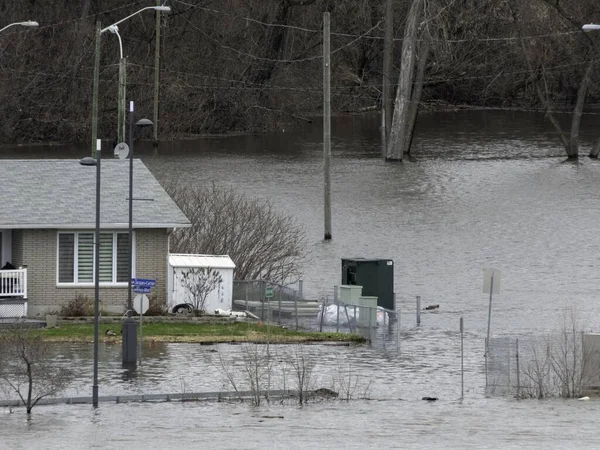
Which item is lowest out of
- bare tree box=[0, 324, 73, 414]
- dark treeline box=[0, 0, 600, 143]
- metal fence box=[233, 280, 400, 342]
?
bare tree box=[0, 324, 73, 414]

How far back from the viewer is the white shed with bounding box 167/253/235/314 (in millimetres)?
43438

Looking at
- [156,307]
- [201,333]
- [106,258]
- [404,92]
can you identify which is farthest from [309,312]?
[404,92]

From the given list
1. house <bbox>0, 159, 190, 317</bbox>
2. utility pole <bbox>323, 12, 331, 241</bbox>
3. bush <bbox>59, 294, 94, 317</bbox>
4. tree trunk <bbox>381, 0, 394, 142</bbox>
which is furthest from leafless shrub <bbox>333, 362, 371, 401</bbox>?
tree trunk <bbox>381, 0, 394, 142</bbox>

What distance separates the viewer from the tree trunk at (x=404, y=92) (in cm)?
7975

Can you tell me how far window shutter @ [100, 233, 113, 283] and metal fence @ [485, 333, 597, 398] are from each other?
12704 millimetres

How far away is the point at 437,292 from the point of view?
54969 mm

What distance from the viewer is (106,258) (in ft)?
142

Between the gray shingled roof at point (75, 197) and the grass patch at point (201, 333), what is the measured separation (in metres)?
3.39

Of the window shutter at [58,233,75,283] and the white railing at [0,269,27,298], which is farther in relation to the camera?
the window shutter at [58,233,75,283]

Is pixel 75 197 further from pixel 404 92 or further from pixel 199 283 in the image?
pixel 404 92

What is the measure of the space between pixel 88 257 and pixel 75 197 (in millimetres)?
2217

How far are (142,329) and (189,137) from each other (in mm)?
48870

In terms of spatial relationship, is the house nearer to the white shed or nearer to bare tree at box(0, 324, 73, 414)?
the white shed

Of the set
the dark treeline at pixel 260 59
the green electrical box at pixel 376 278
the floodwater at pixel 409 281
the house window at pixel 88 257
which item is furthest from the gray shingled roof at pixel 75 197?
the dark treeline at pixel 260 59
